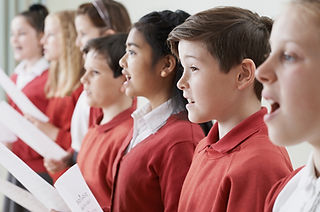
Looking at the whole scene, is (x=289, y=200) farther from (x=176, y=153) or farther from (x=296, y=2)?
(x=176, y=153)

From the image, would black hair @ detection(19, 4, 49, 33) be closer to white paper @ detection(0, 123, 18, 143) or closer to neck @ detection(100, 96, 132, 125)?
white paper @ detection(0, 123, 18, 143)

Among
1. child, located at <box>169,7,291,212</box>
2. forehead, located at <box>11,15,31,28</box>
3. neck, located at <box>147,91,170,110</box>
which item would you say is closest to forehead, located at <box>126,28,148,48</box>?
neck, located at <box>147,91,170,110</box>

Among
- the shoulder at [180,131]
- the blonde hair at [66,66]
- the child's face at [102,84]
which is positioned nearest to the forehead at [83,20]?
the blonde hair at [66,66]

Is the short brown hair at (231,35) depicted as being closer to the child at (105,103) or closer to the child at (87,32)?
the child at (105,103)

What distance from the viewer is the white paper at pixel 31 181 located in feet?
4.07

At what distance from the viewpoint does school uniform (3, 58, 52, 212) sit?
2473mm

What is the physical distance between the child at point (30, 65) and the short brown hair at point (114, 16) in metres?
0.55

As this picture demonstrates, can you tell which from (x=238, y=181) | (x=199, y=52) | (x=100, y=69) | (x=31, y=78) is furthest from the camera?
(x=31, y=78)

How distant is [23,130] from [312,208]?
126 cm

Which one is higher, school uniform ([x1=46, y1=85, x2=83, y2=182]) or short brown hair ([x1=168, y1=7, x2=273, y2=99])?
short brown hair ([x1=168, y1=7, x2=273, y2=99])

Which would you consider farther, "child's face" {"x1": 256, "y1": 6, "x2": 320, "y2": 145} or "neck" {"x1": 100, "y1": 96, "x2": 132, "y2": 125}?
"neck" {"x1": 100, "y1": 96, "x2": 132, "y2": 125}

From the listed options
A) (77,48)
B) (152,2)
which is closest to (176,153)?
(77,48)

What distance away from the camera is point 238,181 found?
97 cm

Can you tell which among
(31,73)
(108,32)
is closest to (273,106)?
(108,32)
